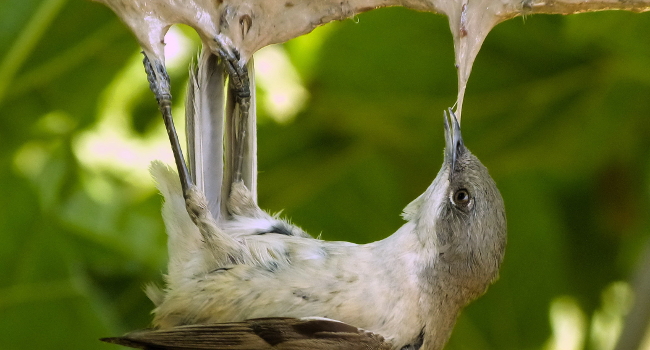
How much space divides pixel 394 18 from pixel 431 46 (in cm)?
26

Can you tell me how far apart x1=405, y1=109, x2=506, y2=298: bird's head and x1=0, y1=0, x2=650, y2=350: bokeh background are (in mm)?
774

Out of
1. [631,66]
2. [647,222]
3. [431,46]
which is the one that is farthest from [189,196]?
[647,222]

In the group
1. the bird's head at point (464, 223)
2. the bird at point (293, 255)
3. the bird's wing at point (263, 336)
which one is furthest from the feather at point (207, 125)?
the bird's head at point (464, 223)

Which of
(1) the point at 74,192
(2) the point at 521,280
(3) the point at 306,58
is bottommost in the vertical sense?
(2) the point at 521,280

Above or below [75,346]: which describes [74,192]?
above

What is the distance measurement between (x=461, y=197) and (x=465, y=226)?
0.32ft

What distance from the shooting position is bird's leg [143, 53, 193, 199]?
2168 mm

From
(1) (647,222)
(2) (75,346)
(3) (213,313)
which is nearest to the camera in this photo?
(3) (213,313)

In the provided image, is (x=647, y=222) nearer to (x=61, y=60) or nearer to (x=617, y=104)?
(x=617, y=104)

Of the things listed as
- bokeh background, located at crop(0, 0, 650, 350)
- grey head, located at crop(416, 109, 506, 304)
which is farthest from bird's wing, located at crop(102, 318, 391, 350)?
bokeh background, located at crop(0, 0, 650, 350)

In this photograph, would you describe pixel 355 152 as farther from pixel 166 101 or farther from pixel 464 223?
pixel 166 101

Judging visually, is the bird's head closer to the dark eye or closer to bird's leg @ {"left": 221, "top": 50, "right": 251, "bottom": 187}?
the dark eye

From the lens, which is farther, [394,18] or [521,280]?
[521,280]

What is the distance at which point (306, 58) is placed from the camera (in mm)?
3318
